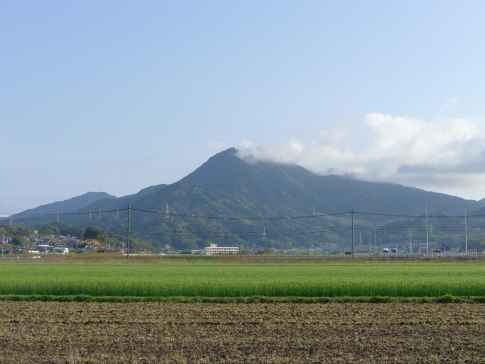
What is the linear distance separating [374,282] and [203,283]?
9.04 meters

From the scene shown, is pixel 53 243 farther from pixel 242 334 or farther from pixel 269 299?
pixel 242 334

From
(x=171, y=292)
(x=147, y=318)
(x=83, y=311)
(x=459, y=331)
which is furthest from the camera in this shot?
(x=171, y=292)

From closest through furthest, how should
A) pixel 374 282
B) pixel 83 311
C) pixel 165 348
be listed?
pixel 165 348 < pixel 83 311 < pixel 374 282

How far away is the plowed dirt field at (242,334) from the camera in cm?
1407

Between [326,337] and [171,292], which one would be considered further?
[171,292]

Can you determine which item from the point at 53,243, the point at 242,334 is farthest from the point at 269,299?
the point at 53,243

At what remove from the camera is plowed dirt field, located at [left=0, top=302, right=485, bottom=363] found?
14.1 metres

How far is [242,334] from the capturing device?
16844mm

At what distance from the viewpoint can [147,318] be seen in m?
20.1

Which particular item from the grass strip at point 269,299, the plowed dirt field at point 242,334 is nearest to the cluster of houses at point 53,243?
the grass strip at point 269,299

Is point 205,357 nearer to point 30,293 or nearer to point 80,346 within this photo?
point 80,346

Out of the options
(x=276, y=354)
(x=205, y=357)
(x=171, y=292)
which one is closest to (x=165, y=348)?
(x=205, y=357)

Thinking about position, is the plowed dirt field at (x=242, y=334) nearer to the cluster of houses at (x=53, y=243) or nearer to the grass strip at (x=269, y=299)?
the grass strip at (x=269, y=299)

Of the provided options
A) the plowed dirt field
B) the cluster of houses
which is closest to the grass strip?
the plowed dirt field
